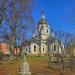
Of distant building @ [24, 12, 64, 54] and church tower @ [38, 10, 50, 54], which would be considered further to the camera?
church tower @ [38, 10, 50, 54]

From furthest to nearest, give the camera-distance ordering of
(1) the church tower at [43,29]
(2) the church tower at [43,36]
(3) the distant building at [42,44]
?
(1) the church tower at [43,29] → (2) the church tower at [43,36] → (3) the distant building at [42,44]

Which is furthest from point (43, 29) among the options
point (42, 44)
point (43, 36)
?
point (42, 44)

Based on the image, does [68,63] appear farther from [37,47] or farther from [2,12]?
[37,47]

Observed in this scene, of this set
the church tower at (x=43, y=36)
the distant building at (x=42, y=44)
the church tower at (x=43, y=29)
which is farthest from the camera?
the church tower at (x=43, y=29)

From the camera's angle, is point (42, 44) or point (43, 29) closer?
point (42, 44)

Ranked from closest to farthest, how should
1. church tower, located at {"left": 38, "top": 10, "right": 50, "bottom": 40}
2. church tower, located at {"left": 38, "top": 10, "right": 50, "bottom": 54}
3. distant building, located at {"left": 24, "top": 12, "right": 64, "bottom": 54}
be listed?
1. distant building, located at {"left": 24, "top": 12, "right": 64, "bottom": 54}
2. church tower, located at {"left": 38, "top": 10, "right": 50, "bottom": 54}
3. church tower, located at {"left": 38, "top": 10, "right": 50, "bottom": 40}

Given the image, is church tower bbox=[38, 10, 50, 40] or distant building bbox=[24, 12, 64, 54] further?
church tower bbox=[38, 10, 50, 40]

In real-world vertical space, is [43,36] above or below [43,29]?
below

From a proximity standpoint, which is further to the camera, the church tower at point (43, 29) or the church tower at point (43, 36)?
the church tower at point (43, 29)

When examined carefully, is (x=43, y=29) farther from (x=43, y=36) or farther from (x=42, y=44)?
(x=42, y=44)

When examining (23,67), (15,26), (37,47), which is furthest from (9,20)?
(37,47)

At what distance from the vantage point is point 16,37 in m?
50.4

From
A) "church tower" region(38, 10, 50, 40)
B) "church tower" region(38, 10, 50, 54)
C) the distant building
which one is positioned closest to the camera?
the distant building

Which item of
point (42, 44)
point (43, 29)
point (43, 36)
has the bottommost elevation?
point (42, 44)
